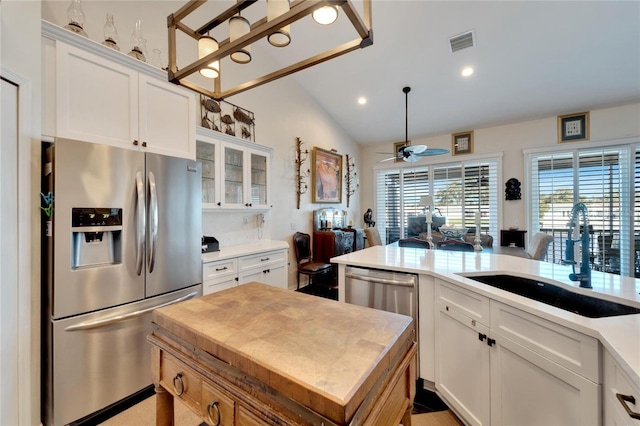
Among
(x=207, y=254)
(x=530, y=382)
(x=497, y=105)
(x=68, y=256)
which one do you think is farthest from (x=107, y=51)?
(x=497, y=105)

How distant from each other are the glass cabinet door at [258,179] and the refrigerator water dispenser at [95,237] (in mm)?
1721

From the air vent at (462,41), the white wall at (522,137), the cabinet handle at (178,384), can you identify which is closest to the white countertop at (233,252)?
the cabinet handle at (178,384)

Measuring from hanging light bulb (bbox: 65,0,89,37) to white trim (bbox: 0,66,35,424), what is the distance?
2.42 feet

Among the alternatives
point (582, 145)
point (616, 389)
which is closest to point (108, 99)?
point (616, 389)

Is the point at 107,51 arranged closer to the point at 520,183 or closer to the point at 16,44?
the point at 16,44

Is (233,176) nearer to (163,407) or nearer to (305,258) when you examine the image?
(305,258)

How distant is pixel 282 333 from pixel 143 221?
1538 millimetres

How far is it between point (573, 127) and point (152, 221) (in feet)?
21.2

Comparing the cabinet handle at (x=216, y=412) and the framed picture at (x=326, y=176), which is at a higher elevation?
the framed picture at (x=326, y=176)

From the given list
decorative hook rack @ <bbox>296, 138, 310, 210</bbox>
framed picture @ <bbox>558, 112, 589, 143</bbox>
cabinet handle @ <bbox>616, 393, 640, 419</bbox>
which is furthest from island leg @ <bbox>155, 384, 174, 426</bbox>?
framed picture @ <bbox>558, 112, 589, 143</bbox>

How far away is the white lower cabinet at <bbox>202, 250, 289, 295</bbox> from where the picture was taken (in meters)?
2.46

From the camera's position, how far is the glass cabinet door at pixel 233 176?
3.12 meters

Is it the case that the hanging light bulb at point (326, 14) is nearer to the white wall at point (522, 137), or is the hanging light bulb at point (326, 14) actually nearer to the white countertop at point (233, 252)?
the white countertop at point (233, 252)

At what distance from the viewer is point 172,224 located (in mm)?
2045
